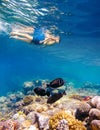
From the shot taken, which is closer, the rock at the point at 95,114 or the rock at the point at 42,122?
the rock at the point at 95,114

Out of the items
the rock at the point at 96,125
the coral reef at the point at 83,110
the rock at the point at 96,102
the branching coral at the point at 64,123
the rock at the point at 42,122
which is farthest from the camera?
the rock at the point at 42,122

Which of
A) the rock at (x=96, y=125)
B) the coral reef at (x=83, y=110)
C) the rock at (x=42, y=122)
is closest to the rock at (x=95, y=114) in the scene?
the rock at (x=96, y=125)

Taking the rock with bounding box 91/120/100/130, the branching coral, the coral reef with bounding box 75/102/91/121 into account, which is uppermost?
the coral reef with bounding box 75/102/91/121

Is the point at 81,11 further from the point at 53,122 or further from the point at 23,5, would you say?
the point at 53,122

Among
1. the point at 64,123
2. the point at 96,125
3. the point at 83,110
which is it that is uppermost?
the point at 83,110

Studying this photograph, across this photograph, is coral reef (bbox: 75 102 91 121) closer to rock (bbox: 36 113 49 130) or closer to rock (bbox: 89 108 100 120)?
rock (bbox: 89 108 100 120)

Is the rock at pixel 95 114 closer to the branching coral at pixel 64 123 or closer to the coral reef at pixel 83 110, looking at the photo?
the branching coral at pixel 64 123

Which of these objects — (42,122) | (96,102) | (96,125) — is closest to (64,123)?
(96,125)

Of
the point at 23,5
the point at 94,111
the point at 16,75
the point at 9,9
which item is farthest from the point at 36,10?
the point at 16,75

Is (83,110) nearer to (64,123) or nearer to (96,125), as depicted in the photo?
(64,123)

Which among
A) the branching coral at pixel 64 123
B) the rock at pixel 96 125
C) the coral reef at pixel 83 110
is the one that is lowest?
the rock at pixel 96 125

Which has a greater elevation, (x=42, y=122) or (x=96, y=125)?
(x=42, y=122)

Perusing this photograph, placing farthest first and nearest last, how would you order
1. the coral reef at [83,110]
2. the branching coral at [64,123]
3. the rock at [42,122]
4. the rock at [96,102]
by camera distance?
the rock at [42,122], the coral reef at [83,110], the rock at [96,102], the branching coral at [64,123]

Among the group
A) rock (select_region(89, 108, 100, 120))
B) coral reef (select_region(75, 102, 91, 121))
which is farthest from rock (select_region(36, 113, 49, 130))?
rock (select_region(89, 108, 100, 120))
